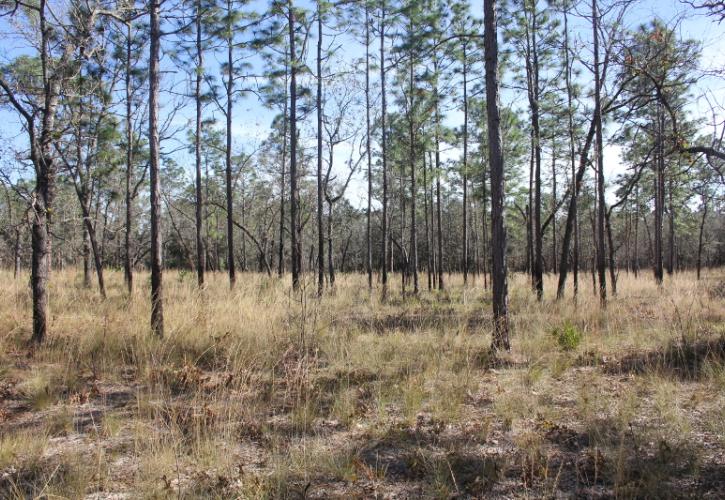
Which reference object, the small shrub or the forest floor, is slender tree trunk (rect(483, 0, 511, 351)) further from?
the small shrub

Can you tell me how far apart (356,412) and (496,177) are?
3.57 metres

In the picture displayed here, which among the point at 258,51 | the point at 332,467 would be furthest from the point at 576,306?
the point at 258,51

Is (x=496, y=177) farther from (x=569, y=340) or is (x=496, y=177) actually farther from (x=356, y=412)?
(x=356, y=412)

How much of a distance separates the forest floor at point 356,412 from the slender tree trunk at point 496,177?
16.7 inches

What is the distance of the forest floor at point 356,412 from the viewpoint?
9.11ft

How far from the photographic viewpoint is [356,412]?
393 centimetres

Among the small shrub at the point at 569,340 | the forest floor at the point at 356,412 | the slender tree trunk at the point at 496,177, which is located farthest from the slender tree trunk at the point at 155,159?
the small shrub at the point at 569,340

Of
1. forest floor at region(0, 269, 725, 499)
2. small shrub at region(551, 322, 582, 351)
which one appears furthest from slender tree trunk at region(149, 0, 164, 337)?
small shrub at region(551, 322, 582, 351)

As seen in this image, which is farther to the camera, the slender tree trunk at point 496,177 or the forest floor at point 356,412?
the slender tree trunk at point 496,177

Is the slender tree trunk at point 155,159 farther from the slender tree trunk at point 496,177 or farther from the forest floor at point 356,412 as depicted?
the slender tree trunk at point 496,177

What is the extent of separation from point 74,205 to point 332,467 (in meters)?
27.6

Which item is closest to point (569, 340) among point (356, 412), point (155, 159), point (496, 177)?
point (496, 177)

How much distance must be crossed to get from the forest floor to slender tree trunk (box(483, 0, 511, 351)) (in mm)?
424

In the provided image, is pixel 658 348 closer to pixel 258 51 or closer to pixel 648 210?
pixel 258 51
